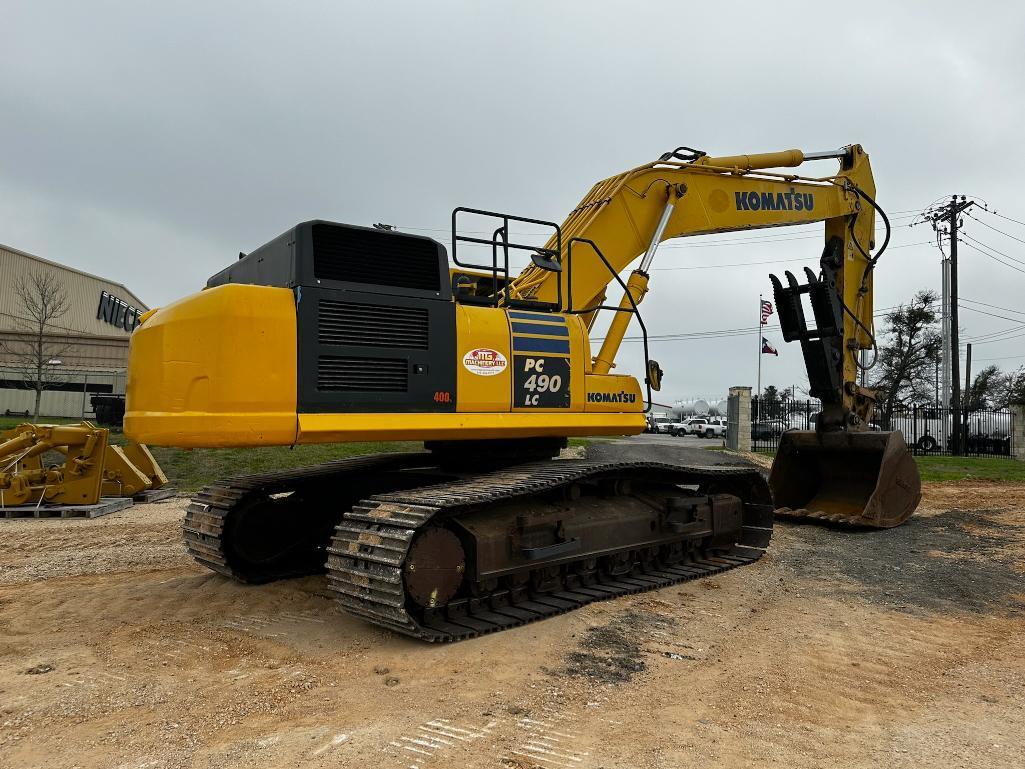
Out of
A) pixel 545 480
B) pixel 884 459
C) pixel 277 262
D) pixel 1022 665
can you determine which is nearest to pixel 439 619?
pixel 545 480

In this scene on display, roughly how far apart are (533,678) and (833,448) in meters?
6.86

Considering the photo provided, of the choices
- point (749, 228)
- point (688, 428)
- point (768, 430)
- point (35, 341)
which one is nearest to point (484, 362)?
point (749, 228)

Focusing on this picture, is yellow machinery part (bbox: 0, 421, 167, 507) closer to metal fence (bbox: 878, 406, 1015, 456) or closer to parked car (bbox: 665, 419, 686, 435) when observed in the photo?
metal fence (bbox: 878, 406, 1015, 456)

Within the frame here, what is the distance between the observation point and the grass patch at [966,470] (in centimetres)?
1698

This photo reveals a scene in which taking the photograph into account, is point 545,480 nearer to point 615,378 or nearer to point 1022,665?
point 615,378

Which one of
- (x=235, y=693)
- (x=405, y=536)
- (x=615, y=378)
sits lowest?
(x=235, y=693)

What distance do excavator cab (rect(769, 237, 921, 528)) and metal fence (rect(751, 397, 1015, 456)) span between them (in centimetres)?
1630

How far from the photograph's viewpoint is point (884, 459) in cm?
926

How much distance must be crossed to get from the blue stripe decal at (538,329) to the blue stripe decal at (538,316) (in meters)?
0.06

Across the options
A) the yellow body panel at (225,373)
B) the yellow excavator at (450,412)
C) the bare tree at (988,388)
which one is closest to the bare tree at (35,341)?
the yellow excavator at (450,412)

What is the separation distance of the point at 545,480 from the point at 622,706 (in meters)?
1.98

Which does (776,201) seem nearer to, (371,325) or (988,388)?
(371,325)

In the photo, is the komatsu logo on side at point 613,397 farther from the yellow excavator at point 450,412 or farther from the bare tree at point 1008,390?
the bare tree at point 1008,390

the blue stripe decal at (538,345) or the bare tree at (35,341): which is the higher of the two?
the bare tree at (35,341)
